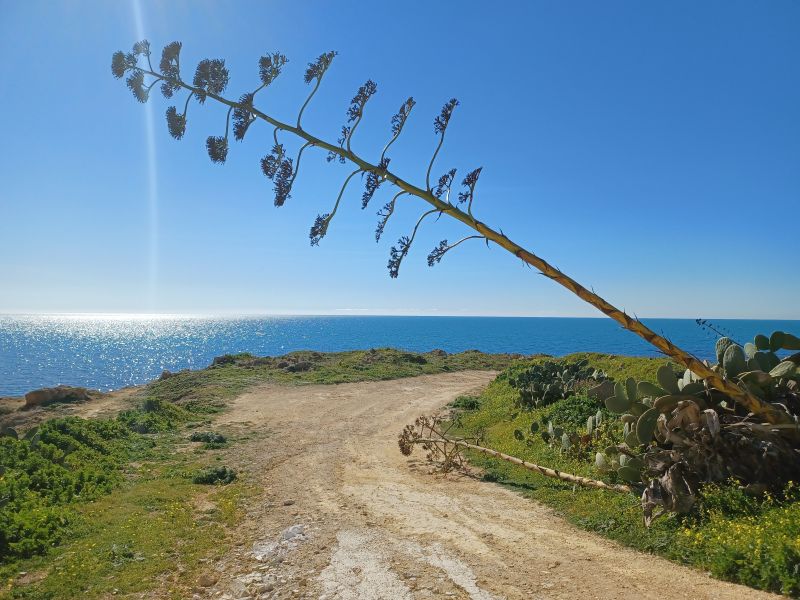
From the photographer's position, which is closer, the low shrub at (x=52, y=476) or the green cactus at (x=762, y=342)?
the low shrub at (x=52, y=476)

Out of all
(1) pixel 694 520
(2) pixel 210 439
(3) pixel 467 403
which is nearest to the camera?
(1) pixel 694 520

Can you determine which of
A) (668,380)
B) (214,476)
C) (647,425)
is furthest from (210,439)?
(668,380)

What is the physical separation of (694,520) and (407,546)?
447cm

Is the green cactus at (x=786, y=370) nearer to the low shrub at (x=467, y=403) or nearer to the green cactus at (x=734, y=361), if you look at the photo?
the green cactus at (x=734, y=361)

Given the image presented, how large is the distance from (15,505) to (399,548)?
276 inches

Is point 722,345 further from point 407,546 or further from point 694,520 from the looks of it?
point 407,546

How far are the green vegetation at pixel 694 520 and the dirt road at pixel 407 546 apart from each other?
297 millimetres

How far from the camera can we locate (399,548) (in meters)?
8.17

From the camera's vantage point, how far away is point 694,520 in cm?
795

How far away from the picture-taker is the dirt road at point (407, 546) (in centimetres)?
677

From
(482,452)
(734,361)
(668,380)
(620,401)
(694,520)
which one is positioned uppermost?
(734,361)

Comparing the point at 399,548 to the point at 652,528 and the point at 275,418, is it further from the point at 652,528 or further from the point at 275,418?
the point at 275,418

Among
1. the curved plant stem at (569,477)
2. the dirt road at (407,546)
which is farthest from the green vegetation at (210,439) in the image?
the curved plant stem at (569,477)

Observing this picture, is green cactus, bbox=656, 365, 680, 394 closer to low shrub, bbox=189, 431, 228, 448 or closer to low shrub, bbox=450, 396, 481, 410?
low shrub, bbox=189, 431, 228, 448
